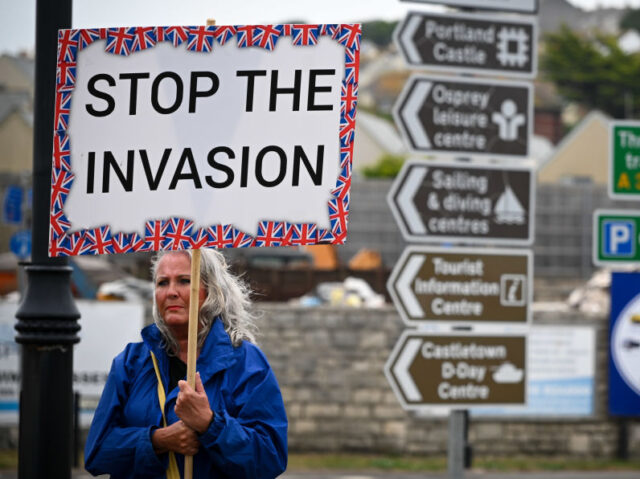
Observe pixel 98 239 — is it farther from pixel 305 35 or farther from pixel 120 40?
pixel 305 35

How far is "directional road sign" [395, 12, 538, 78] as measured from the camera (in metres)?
7.46

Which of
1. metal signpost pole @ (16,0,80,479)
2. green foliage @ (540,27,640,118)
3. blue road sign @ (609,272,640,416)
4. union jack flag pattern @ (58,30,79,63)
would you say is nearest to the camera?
union jack flag pattern @ (58,30,79,63)

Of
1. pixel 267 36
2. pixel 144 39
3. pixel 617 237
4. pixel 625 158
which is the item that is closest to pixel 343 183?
pixel 267 36

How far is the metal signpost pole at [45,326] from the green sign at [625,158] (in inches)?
201

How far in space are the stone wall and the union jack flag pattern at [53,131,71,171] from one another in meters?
9.31

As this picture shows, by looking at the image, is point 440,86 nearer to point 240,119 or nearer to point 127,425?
point 240,119

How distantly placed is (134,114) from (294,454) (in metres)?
9.74

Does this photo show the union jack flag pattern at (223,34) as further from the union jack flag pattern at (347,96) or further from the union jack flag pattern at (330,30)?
the union jack flag pattern at (347,96)

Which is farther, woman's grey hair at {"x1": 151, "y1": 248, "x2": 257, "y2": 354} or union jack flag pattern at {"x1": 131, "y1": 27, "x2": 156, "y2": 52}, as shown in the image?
union jack flag pattern at {"x1": 131, "y1": 27, "x2": 156, "y2": 52}

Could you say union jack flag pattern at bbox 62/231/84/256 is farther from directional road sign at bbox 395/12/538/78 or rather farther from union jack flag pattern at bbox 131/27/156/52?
directional road sign at bbox 395/12/538/78

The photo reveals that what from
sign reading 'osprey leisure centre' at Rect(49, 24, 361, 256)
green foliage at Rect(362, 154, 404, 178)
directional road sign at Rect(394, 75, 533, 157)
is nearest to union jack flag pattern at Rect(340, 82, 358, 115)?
sign reading 'osprey leisure centre' at Rect(49, 24, 361, 256)

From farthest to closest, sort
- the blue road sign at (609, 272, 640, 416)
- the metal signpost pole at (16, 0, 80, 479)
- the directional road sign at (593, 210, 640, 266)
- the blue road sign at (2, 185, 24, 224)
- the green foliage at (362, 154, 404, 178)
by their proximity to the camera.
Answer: the green foliage at (362, 154, 404, 178)
the blue road sign at (2, 185, 24, 224)
the blue road sign at (609, 272, 640, 416)
the directional road sign at (593, 210, 640, 266)
the metal signpost pole at (16, 0, 80, 479)

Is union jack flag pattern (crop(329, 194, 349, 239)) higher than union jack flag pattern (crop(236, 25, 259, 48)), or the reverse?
union jack flag pattern (crop(236, 25, 259, 48))

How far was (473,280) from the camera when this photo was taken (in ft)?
24.7
